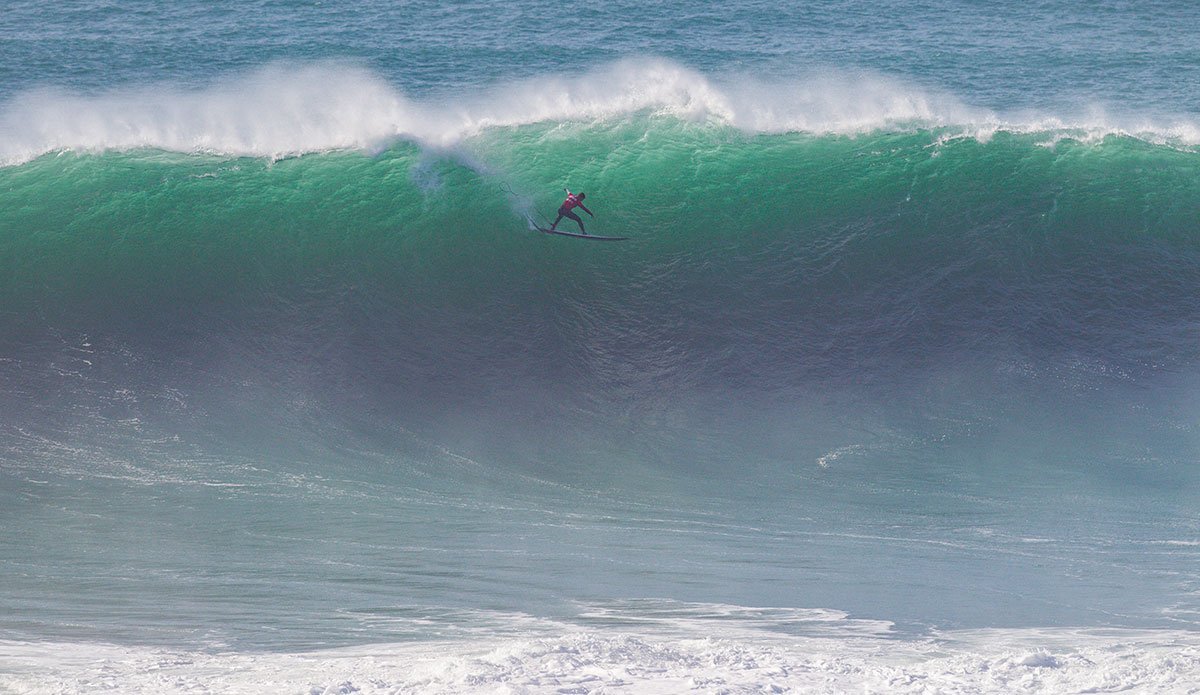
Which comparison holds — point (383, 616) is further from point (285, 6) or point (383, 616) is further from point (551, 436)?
point (285, 6)

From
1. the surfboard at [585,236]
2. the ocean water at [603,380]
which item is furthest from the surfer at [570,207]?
the ocean water at [603,380]

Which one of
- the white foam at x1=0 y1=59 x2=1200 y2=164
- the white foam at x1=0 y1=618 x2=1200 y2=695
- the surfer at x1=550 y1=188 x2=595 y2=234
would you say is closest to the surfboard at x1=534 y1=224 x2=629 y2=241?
the surfer at x1=550 y1=188 x2=595 y2=234

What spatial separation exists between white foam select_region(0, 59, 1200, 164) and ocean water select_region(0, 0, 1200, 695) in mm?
84

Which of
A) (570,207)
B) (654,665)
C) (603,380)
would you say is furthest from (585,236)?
(654,665)

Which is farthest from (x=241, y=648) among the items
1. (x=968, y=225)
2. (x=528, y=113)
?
(x=968, y=225)

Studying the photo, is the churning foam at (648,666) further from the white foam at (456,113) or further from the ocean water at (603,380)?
the white foam at (456,113)

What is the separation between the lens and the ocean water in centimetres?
919

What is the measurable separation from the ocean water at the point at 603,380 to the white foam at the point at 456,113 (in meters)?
0.08

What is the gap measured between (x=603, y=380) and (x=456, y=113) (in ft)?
20.2

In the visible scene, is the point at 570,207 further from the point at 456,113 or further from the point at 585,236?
the point at 456,113

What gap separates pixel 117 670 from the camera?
8570 millimetres

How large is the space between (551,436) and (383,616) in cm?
307

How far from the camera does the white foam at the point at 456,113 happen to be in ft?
51.6

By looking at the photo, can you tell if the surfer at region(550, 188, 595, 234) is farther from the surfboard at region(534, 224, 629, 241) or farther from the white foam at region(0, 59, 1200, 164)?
the white foam at region(0, 59, 1200, 164)
